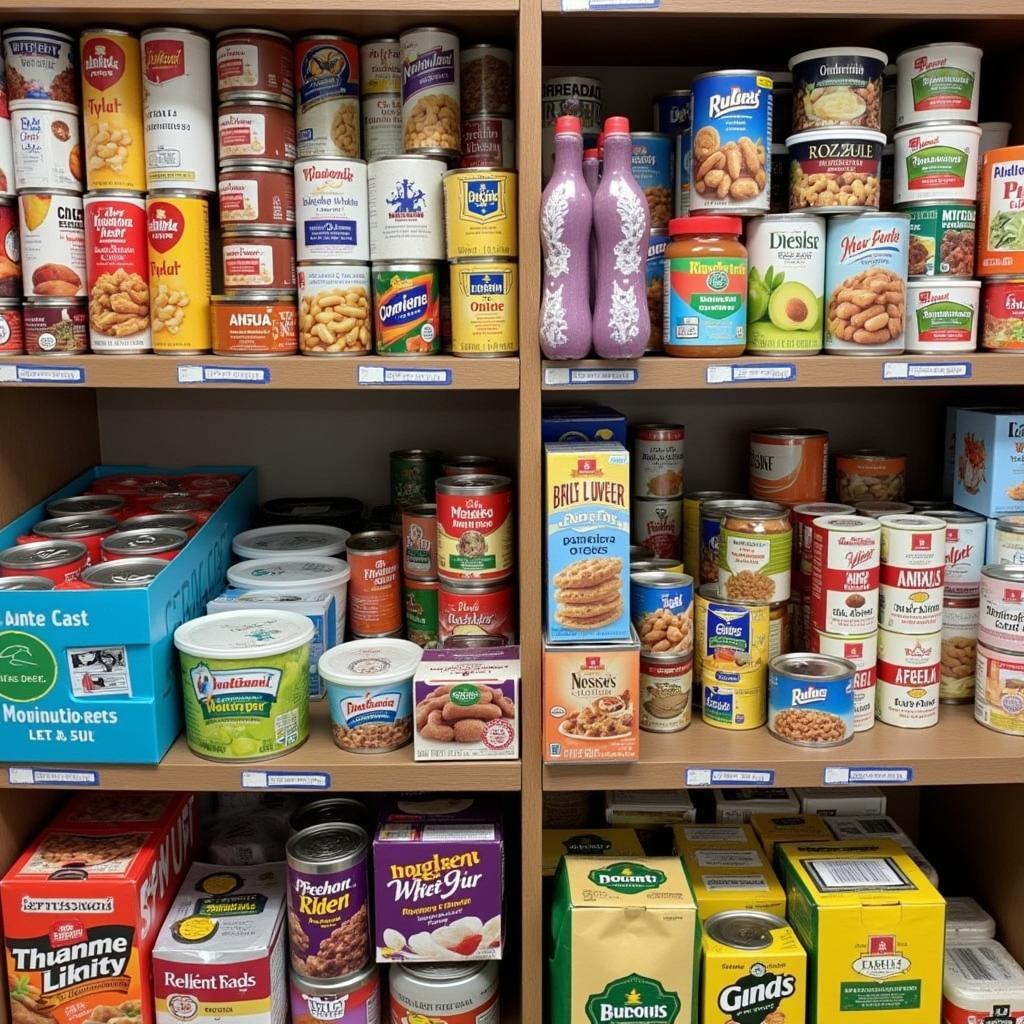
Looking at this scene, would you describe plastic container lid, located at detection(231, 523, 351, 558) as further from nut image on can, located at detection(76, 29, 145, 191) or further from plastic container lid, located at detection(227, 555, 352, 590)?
nut image on can, located at detection(76, 29, 145, 191)

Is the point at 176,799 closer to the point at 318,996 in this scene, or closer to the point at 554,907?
the point at 318,996

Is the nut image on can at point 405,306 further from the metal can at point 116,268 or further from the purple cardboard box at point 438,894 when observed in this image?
the purple cardboard box at point 438,894

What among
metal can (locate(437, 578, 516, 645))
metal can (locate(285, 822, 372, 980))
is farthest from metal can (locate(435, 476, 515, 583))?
metal can (locate(285, 822, 372, 980))

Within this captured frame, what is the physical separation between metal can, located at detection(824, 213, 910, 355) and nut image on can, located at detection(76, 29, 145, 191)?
116 cm

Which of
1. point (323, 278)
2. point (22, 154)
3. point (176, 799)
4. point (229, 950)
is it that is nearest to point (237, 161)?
point (323, 278)

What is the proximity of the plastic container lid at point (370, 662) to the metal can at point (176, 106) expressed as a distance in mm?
817

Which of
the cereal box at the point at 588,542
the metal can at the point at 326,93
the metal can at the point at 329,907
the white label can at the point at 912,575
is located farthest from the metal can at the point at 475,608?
the metal can at the point at 326,93

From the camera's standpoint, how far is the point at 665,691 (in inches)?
68.7

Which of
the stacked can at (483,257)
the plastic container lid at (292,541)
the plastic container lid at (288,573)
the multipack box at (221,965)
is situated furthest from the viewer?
the plastic container lid at (292,541)

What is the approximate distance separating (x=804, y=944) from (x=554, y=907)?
43 cm

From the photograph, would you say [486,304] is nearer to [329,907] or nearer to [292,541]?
[292,541]

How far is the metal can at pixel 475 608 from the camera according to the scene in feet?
5.79

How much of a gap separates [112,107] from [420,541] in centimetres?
89

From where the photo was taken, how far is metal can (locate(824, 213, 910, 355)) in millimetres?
1634
